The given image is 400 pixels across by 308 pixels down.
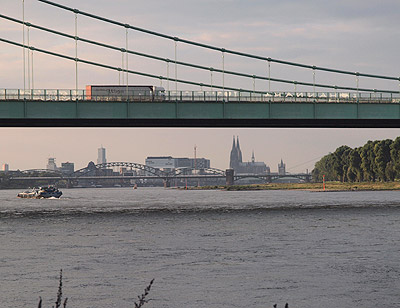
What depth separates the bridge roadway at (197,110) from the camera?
78.1 m

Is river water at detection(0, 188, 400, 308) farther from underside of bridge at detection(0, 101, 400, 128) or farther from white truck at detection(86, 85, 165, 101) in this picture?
white truck at detection(86, 85, 165, 101)

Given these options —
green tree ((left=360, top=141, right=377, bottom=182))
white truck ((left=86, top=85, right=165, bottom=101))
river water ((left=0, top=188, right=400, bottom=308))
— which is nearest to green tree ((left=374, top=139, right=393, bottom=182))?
green tree ((left=360, top=141, right=377, bottom=182))

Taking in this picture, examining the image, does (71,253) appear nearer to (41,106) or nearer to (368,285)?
(368,285)

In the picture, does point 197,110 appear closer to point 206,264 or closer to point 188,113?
point 188,113

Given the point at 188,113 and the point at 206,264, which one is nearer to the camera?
the point at 206,264

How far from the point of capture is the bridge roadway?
7812cm

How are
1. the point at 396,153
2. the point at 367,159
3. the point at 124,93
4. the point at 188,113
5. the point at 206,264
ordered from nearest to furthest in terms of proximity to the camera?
the point at 206,264, the point at 188,113, the point at 124,93, the point at 396,153, the point at 367,159

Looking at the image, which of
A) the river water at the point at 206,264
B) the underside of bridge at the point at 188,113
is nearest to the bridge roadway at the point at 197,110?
the underside of bridge at the point at 188,113

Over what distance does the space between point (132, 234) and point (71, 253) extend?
1413 centimetres

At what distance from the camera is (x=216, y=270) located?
34.9 metres

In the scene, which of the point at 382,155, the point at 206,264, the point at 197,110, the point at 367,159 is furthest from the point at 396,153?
the point at 206,264

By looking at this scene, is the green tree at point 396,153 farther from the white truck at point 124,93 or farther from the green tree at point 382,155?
the white truck at point 124,93

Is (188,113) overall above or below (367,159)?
above

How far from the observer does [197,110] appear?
8150 cm
